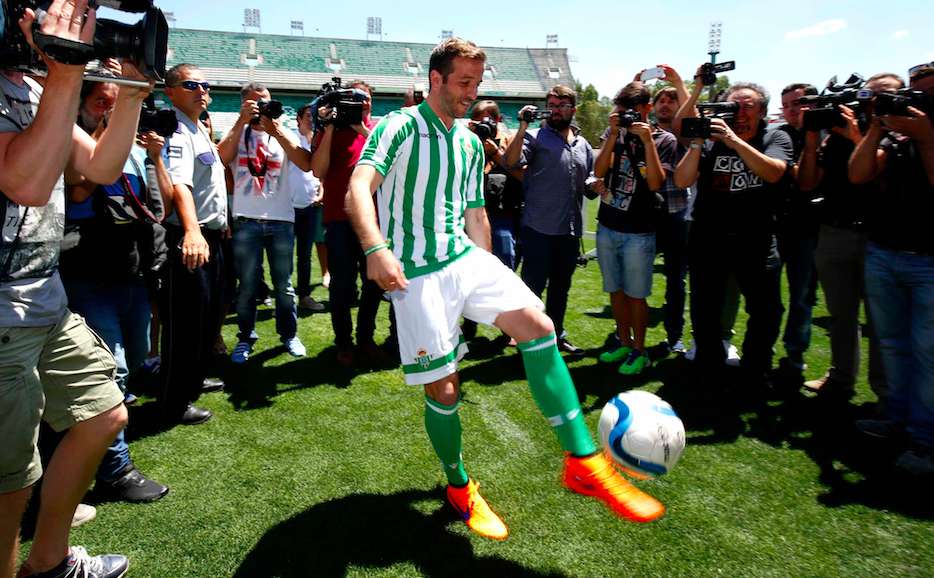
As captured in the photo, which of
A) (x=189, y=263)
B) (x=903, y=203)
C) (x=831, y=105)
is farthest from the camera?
(x=831, y=105)

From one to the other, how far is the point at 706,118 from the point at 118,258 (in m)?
3.79

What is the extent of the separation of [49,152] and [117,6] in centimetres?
51

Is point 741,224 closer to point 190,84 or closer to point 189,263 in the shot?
point 189,263

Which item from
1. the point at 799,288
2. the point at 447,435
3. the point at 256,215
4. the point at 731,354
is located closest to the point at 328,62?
the point at 256,215

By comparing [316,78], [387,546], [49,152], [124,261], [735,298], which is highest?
[316,78]

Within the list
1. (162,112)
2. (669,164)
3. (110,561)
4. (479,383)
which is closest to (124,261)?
(162,112)

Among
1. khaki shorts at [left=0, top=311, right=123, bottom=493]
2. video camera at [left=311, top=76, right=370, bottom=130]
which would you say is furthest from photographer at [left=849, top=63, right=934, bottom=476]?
khaki shorts at [left=0, top=311, right=123, bottom=493]

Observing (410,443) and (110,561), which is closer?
(110,561)

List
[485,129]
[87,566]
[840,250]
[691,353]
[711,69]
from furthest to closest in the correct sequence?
[485,129] < [691,353] < [711,69] < [840,250] < [87,566]

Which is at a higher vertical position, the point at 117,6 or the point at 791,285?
the point at 117,6

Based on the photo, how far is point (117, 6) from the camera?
1.81 m

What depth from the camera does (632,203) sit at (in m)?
4.78

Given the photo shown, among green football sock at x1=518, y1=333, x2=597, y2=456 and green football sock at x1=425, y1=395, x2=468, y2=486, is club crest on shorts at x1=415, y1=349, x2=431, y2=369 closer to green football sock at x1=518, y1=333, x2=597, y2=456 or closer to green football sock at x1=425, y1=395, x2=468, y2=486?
green football sock at x1=425, y1=395, x2=468, y2=486

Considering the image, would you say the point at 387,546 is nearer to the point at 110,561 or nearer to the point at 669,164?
the point at 110,561
